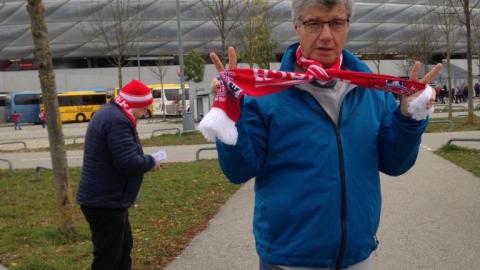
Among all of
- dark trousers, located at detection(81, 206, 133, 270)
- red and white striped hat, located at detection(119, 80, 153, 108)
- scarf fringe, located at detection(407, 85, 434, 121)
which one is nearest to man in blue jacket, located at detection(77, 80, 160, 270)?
dark trousers, located at detection(81, 206, 133, 270)

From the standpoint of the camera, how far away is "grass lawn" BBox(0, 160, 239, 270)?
18.3ft

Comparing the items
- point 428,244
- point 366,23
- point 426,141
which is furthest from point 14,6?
point 428,244

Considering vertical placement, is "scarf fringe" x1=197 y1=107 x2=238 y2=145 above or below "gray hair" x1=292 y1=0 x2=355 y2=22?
below

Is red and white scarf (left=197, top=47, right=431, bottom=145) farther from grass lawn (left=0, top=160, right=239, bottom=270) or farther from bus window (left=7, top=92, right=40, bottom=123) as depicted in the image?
bus window (left=7, top=92, right=40, bottom=123)

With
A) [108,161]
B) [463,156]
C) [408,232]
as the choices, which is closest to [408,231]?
[408,232]

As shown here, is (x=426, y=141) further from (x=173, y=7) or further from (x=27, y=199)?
(x=173, y=7)

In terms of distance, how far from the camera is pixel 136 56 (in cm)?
5441

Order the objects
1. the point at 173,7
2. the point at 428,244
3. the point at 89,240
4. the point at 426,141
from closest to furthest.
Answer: the point at 428,244, the point at 89,240, the point at 426,141, the point at 173,7

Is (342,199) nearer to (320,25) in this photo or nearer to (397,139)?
(397,139)

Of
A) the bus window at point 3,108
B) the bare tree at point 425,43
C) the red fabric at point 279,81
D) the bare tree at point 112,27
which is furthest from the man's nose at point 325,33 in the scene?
the bus window at point 3,108

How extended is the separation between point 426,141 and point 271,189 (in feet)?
50.8

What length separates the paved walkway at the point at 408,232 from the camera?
5246mm

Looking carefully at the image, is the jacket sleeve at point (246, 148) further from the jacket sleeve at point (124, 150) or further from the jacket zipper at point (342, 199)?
the jacket sleeve at point (124, 150)

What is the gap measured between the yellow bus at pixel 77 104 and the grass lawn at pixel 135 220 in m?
33.5
